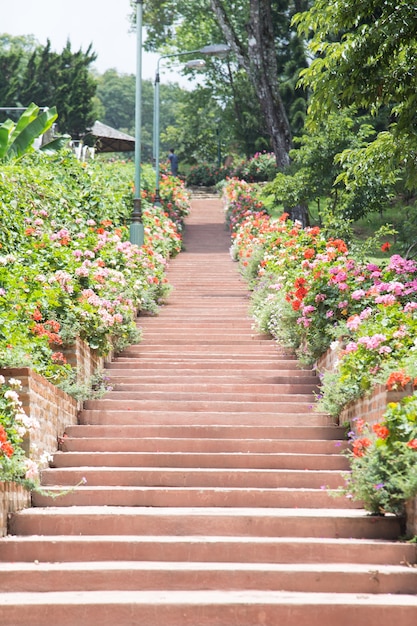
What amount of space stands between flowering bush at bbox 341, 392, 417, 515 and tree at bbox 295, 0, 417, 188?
487 cm

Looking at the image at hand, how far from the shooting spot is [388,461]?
7.48m

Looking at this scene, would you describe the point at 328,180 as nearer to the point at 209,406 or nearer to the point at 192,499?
the point at 209,406

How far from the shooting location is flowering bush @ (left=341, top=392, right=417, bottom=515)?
24.1 ft

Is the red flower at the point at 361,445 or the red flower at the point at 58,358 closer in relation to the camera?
the red flower at the point at 361,445

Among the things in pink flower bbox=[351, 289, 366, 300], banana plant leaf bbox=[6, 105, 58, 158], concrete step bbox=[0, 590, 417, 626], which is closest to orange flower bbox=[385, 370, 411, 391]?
concrete step bbox=[0, 590, 417, 626]

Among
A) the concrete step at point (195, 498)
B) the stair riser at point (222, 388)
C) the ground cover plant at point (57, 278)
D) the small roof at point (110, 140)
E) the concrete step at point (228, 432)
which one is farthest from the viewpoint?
the small roof at point (110, 140)

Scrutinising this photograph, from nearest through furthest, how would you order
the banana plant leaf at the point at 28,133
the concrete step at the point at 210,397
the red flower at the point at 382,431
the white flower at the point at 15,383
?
the red flower at the point at 382,431 → the white flower at the point at 15,383 → the concrete step at the point at 210,397 → the banana plant leaf at the point at 28,133

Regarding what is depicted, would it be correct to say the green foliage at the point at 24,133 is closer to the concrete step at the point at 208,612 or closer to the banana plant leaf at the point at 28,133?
the banana plant leaf at the point at 28,133

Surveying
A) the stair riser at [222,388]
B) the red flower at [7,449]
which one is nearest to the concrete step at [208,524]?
the red flower at [7,449]

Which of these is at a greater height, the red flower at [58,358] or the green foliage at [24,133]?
the green foliage at [24,133]

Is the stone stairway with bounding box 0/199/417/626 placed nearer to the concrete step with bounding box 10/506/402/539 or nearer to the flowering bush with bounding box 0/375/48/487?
the concrete step with bounding box 10/506/402/539

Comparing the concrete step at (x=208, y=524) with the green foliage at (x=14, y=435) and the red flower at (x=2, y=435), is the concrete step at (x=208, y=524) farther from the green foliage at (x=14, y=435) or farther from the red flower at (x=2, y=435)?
the red flower at (x=2, y=435)

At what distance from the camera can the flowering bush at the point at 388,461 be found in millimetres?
7336

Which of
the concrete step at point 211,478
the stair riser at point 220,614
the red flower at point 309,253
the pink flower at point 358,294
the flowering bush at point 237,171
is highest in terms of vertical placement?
the flowering bush at point 237,171
